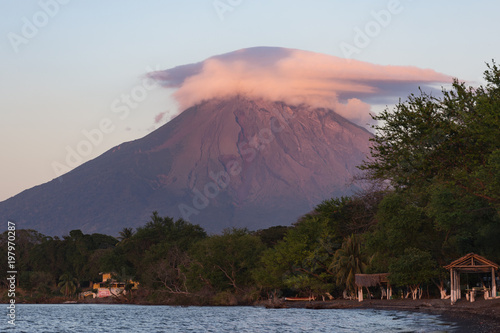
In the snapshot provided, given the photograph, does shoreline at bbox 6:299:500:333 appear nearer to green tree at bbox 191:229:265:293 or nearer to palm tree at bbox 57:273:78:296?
green tree at bbox 191:229:265:293

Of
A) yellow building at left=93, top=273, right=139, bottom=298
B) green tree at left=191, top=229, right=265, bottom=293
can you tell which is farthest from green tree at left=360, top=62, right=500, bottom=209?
yellow building at left=93, top=273, right=139, bottom=298

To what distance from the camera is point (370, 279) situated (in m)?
65.9

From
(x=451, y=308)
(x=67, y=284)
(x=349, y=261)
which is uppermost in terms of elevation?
(x=349, y=261)

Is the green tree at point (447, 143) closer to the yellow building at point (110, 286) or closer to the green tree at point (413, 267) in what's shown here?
the green tree at point (413, 267)

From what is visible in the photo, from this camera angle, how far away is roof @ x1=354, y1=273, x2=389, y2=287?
64.9 metres

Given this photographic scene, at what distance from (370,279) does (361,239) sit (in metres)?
4.84

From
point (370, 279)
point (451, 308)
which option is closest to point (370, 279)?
point (370, 279)

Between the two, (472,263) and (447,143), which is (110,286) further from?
(447,143)

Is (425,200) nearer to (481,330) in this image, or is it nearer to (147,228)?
(481,330)

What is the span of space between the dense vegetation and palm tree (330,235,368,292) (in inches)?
4.4

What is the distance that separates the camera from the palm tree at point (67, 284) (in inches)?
4911

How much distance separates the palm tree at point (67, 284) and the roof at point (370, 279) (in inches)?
2872

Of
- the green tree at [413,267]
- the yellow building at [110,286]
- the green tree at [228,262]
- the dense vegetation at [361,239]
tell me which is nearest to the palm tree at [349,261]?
the dense vegetation at [361,239]

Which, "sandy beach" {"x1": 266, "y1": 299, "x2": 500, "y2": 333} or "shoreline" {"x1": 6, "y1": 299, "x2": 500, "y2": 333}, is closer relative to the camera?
"sandy beach" {"x1": 266, "y1": 299, "x2": 500, "y2": 333}
